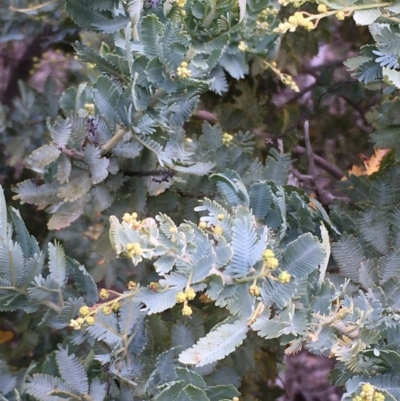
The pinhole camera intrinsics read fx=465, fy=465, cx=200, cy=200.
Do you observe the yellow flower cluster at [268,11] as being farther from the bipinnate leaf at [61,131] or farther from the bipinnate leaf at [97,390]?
the bipinnate leaf at [97,390]

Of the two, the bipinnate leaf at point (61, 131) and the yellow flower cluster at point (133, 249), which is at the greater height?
the yellow flower cluster at point (133, 249)

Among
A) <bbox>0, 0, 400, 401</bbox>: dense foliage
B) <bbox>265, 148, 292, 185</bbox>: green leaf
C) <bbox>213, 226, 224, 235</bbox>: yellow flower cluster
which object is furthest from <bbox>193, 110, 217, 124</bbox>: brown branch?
<bbox>213, 226, 224, 235</bbox>: yellow flower cluster

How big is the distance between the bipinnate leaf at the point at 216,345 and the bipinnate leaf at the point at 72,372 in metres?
0.16

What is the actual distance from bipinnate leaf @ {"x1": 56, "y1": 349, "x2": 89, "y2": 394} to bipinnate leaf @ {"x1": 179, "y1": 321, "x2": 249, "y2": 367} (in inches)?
6.3

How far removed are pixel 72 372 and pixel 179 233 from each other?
0.20 metres

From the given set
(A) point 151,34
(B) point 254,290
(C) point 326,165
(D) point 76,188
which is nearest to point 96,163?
(D) point 76,188

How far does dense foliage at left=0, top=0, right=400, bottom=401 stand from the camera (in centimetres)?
34

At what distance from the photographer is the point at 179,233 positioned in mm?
329

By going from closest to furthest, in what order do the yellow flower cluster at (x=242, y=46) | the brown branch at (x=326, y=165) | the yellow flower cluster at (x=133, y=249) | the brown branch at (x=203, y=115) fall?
the yellow flower cluster at (x=133, y=249) → the yellow flower cluster at (x=242, y=46) → the brown branch at (x=203, y=115) → the brown branch at (x=326, y=165)

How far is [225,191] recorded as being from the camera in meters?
0.41

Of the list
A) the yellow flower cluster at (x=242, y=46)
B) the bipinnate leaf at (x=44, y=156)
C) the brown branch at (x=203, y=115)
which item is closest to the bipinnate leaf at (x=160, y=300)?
the bipinnate leaf at (x=44, y=156)

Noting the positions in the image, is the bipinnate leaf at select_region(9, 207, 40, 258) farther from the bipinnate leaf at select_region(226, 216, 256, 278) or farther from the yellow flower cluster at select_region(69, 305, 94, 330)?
the bipinnate leaf at select_region(226, 216, 256, 278)

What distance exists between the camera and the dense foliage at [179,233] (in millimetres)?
339

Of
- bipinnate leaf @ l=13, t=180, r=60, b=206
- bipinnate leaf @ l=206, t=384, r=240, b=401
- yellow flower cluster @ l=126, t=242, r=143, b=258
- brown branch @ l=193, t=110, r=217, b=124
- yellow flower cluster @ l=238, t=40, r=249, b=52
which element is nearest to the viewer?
yellow flower cluster @ l=126, t=242, r=143, b=258
